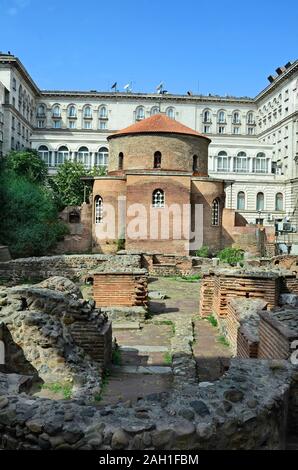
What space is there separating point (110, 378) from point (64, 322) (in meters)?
1.18

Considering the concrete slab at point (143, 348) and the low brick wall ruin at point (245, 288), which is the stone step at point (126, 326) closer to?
the concrete slab at point (143, 348)

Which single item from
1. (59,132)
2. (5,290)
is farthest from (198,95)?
(5,290)

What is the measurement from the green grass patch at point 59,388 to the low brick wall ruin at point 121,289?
6.84 metres

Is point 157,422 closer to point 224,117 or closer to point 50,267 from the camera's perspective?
point 50,267

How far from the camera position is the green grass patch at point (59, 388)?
6074mm

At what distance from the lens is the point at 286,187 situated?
5253cm

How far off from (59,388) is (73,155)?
55.0 meters

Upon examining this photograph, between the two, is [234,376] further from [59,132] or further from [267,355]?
[59,132]

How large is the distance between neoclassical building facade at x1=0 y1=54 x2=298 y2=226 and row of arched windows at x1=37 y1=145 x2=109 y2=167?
1cm

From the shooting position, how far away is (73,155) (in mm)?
59375

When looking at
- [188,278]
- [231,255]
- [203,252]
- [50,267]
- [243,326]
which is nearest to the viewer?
[243,326]

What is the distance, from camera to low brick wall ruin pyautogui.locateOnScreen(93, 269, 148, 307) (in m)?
13.2

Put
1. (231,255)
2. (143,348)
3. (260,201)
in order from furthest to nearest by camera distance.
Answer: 1. (260,201)
2. (231,255)
3. (143,348)

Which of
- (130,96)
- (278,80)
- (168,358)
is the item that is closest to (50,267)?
(168,358)
